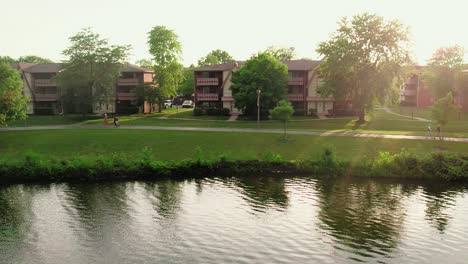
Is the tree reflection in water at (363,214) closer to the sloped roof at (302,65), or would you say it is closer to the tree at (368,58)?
the tree at (368,58)

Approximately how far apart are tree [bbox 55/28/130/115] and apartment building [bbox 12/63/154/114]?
12.5 metres

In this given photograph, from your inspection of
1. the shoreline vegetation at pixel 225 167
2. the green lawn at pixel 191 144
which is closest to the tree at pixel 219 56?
the green lawn at pixel 191 144

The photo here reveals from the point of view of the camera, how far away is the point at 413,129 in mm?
56844

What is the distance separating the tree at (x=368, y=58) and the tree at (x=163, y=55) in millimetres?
34788

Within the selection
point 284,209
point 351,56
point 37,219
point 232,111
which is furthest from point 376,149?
point 232,111

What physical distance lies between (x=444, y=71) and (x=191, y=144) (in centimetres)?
6312

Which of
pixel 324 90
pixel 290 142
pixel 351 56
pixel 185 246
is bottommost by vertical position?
pixel 185 246

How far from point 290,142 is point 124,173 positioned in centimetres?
1824

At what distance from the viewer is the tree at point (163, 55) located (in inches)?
3383

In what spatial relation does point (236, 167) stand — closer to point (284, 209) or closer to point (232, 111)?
point (284, 209)

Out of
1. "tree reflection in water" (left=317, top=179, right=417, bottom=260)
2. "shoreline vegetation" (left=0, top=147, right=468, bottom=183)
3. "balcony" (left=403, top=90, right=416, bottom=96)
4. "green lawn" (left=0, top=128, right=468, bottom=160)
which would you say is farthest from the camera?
"balcony" (left=403, top=90, right=416, bottom=96)

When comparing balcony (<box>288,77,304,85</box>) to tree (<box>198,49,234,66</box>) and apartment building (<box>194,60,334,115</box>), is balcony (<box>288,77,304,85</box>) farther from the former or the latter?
tree (<box>198,49,234,66</box>)

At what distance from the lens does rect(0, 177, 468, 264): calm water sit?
20219 mm

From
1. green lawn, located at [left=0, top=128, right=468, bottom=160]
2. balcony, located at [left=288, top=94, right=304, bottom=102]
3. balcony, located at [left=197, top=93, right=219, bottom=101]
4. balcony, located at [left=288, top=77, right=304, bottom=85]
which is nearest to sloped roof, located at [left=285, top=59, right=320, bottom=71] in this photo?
balcony, located at [left=288, top=77, right=304, bottom=85]
